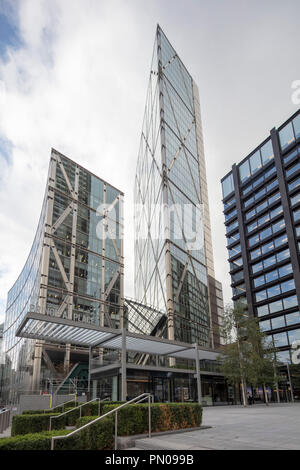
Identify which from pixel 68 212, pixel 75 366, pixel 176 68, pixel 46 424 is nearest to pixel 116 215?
pixel 68 212

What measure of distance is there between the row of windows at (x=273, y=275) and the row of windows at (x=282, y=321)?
24.0 ft

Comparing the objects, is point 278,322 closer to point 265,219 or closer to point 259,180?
point 265,219

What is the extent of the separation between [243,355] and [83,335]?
21375mm

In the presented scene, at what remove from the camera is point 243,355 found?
36.7 m

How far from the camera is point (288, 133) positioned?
65.1 m

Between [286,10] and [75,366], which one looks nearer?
[286,10]

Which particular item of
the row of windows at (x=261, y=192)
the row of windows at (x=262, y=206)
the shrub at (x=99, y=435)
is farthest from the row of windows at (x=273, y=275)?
the shrub at (x=99, y=435)

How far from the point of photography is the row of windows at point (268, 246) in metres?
63.2

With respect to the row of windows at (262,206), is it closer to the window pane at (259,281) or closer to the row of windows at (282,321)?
the window pane at (259,281)

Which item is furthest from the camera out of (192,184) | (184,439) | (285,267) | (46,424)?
(192,184)

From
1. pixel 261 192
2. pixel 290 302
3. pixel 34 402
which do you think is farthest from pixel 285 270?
pixel 34 402

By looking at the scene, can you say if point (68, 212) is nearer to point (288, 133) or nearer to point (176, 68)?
point (288, 133)

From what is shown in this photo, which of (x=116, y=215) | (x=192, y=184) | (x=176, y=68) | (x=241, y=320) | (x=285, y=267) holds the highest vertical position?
Result: (x=176, y=68)

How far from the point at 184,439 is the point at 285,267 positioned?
5732 cm
